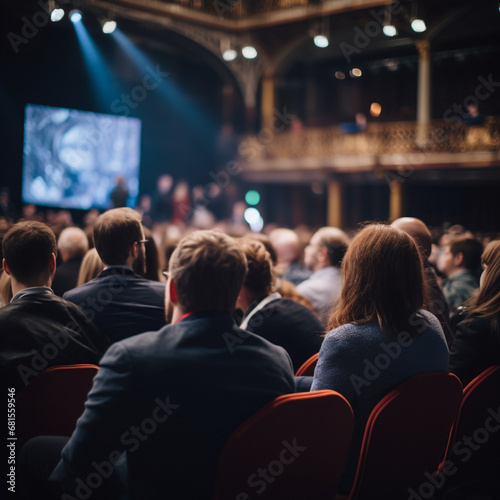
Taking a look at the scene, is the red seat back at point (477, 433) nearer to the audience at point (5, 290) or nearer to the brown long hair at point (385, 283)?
the brown long hair at point (385, 283)

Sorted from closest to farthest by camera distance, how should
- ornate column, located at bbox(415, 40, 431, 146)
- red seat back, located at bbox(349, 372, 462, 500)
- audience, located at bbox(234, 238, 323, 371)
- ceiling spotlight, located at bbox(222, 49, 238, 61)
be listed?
1. red seat back, located at bbox(349, 372, 462, 500)
2. audience, located at bbox(234, 238, 323, 371)
3. ceiling spotlight, located at bbox(222, 49, 238, 61)
4. ornate column, located at bbox(415, 40, 431, 146)

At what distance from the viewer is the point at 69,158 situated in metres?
12.0

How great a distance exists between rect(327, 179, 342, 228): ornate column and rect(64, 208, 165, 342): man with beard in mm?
12429

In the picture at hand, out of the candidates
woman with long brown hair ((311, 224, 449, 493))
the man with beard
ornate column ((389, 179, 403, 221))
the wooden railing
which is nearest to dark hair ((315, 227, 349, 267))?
the man with beard

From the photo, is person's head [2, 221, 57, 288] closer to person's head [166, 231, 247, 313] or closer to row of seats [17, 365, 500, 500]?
row of seats [17, 365, 500, 500]

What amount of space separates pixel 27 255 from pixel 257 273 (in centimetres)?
103

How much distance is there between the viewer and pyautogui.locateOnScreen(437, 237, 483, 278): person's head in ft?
14.5

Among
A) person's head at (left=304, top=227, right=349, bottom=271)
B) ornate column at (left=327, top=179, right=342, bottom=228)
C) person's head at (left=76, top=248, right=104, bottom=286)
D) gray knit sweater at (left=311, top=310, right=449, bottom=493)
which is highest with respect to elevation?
ornate column at (left=327, top=179, right=342, bottom=228)

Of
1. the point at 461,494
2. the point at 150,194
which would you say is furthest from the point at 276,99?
the point at 461,494

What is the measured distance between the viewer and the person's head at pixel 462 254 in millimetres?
4418

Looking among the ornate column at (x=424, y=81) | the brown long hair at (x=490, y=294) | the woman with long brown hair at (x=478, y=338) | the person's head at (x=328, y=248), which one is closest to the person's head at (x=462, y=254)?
the person's head at (x=328, y=248)

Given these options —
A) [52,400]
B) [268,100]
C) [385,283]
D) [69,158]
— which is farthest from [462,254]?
[268,100]

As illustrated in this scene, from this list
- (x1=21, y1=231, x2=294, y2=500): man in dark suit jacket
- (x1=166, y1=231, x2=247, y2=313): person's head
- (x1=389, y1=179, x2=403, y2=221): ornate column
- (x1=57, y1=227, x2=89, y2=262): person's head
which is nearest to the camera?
(x1=21, y1=231, x2=294, y2=500): man in dark suit jacket

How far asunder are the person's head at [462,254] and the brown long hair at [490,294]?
1810mm
